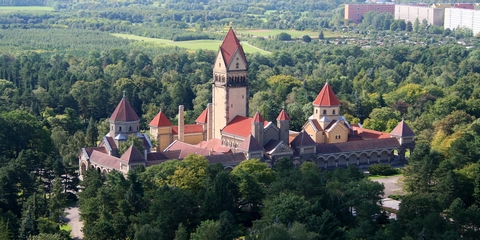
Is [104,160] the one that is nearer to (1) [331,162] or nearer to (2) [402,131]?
(1) [331,162]

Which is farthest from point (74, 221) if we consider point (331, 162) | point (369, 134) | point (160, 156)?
point (369, 134)

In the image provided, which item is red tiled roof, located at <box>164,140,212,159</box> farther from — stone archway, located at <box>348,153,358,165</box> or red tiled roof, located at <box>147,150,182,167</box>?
stone archway, located at <box>348,153,358,165</box>

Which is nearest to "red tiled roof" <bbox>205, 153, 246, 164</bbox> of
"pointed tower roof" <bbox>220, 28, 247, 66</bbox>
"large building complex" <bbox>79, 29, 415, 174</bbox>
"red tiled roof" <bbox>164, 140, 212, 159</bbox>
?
"large building complex" <bbox>79, 29, 415, 174</bbox>

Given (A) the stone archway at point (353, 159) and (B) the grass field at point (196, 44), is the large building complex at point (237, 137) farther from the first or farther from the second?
(B) the grass field at point (196, 44)

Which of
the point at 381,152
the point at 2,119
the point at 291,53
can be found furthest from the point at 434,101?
the point at 291,53

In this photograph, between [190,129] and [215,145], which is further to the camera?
[190,129]

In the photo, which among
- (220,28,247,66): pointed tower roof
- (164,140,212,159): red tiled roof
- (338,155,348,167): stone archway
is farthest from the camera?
(338,155,348,167): stone archway

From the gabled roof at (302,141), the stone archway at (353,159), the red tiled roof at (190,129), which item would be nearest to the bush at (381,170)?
the stone archway at (353,159)
